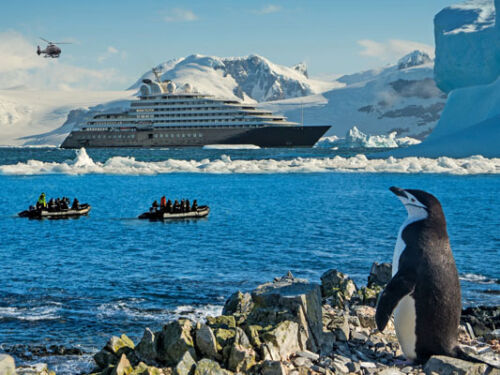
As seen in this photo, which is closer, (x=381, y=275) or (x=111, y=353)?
(x=111, y=353)

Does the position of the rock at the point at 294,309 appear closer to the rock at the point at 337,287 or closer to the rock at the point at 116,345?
the rock at the point at 116,345

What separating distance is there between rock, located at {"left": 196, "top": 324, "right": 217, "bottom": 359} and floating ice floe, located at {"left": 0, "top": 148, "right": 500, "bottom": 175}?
45.3 m

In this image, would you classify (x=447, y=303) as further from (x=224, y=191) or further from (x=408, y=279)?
(x=224, y=191)

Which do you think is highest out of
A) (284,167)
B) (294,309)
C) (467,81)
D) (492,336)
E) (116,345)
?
(467,81)

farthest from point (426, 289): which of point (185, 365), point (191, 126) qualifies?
point (191, 126)

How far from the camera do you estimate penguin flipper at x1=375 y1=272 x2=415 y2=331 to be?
6953 mm

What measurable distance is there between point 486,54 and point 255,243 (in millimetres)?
51258

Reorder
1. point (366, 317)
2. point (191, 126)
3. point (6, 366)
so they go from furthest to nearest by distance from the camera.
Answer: point (191, 126) → point (366, 317) → point (6, 366)

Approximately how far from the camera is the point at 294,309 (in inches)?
294

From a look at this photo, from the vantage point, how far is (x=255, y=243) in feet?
68.1

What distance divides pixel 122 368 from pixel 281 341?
5.81ft

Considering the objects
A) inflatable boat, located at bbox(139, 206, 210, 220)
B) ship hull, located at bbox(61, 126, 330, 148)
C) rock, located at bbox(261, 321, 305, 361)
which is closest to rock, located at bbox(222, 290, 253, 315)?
rock, located at bbox(261, 321, 305, 361)

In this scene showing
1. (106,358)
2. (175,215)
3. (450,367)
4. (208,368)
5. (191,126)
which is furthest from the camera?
(191,126)

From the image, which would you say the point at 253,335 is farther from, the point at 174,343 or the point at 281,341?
the point at 174,343
